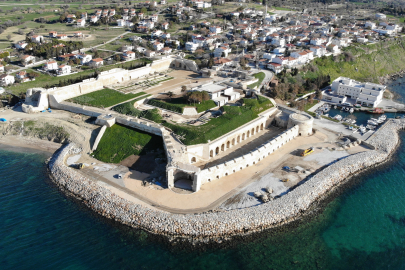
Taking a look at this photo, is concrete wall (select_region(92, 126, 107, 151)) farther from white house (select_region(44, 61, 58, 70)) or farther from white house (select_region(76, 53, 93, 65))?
white house (select_region(76, 53, 93, 65))

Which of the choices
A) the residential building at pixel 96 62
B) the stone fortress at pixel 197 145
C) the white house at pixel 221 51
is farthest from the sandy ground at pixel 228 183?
the white house at pixel 221 51

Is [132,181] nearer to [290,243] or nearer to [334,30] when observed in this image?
[290,243]

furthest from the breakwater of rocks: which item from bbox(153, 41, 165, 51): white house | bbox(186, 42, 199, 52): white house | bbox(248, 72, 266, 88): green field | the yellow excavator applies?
bbox(186, 42, 199, 52): white house

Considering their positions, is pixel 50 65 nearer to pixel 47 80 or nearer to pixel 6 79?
pixel 47 80

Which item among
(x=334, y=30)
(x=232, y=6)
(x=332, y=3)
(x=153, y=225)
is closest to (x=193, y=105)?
(x=153, y=225)

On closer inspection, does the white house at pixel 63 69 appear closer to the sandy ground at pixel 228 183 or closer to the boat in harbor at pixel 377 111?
the sandy ground at pixel 228 183
